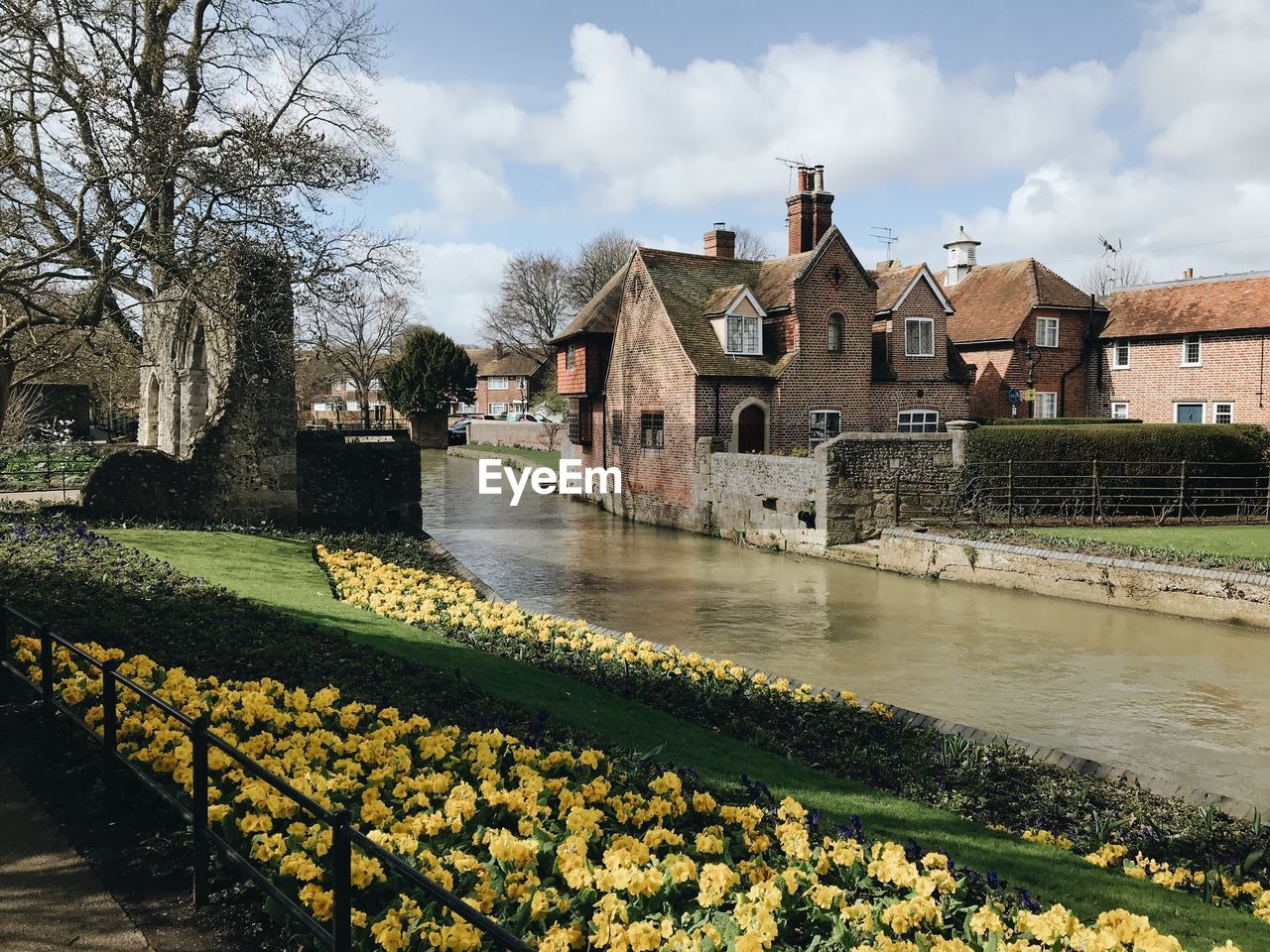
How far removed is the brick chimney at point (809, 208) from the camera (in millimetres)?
34781

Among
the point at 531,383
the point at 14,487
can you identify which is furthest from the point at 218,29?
the point at 531,383

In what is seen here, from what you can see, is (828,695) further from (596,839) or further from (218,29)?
(218,29)

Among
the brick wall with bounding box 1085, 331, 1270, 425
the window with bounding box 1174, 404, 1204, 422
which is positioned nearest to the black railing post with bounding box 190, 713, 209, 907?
the brick wall with bounding box 1085, 331, 1270, 425

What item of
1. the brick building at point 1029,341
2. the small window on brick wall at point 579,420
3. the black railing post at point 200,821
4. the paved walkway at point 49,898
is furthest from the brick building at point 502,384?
the black railing post at point 200,821

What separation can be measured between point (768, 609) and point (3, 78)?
58.8 feet

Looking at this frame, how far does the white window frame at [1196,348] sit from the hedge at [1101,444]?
15966mm

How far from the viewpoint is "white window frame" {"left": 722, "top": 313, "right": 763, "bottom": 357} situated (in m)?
32.0

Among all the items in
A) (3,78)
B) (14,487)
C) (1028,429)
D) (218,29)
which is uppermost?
(218,29)

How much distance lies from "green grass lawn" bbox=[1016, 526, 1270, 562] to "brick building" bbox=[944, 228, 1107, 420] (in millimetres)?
18786

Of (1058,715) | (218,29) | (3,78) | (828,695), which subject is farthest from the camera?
(218,29)

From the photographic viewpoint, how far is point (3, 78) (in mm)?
18297

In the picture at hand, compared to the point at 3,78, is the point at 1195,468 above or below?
below

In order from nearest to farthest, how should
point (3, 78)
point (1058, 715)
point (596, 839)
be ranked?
point (596, 839), point (1058, 715), point (3, 78)

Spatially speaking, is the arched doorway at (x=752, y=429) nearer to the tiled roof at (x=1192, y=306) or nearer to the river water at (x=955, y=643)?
the river water at (x=955, y=643)
